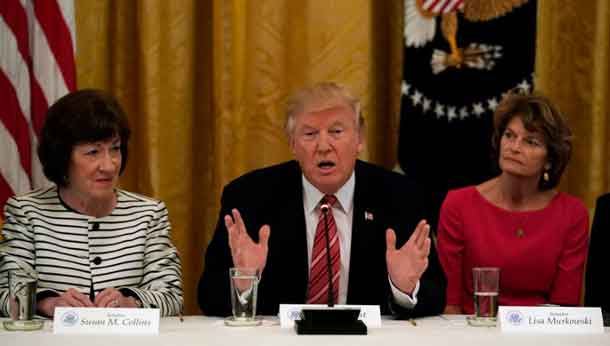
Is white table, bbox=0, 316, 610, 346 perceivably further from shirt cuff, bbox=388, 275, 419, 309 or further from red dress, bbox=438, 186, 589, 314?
red dress, bbox=438, 186, 589, 314

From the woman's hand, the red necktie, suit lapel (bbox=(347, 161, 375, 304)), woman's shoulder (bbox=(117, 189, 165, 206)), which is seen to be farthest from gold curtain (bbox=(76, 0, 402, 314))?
the woman's hand

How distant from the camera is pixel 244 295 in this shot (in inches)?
100

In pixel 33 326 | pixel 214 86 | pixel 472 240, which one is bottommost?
pixel 33 326

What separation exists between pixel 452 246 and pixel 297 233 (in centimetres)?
88

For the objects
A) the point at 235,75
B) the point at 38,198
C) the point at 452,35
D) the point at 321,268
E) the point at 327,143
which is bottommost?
the point at 321,268

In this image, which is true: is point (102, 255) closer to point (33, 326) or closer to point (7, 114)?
point (33, 326)

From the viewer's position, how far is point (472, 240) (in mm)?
3725

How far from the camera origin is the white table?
89.2 inches

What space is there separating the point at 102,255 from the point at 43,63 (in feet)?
3.72

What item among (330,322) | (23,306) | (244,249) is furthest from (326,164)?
(23,306)

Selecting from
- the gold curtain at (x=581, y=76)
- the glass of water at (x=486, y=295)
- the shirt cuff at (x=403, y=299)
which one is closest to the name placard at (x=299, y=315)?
the shirt cuff at (x=403, y=299)

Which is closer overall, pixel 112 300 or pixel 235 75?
pixel 112 300

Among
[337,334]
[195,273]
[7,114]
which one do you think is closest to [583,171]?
[195,273]

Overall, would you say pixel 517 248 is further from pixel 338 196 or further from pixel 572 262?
pixel 338 196
